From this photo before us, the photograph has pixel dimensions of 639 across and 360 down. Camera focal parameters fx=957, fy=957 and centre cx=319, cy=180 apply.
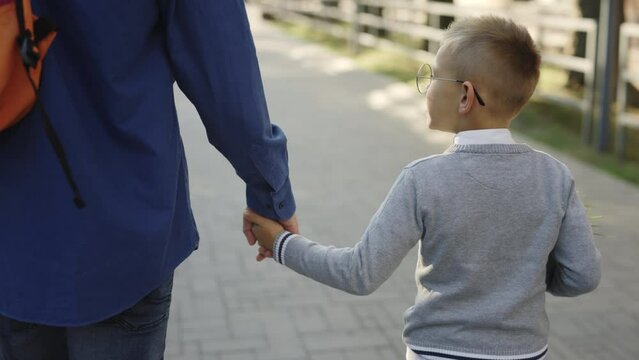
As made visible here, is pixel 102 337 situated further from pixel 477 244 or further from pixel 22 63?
pixel 477 244

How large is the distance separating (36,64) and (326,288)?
3.47m

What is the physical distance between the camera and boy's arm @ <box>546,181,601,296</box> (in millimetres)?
2166

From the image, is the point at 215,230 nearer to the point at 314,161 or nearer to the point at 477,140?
the point at 314,161

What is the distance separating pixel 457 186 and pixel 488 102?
21 centimetres

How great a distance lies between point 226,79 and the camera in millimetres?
1986

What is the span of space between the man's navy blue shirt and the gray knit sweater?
1.49 feet

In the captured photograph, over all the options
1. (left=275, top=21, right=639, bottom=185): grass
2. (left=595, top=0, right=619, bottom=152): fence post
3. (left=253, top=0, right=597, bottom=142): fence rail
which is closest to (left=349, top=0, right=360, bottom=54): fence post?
(left=253, top=0, right=597, bottom=142): fence rail

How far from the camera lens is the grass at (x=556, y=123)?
325 inches

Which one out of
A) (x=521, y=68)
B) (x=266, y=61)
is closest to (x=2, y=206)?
(x=521, y=68)

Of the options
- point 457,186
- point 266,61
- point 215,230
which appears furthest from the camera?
point 266,61

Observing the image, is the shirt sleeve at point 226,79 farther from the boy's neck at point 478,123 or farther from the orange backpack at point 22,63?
the boy's neck at point 478,123

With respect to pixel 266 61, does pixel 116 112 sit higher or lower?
higher

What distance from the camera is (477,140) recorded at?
2.13m

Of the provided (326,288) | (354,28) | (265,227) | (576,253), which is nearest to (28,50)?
(265,227)
